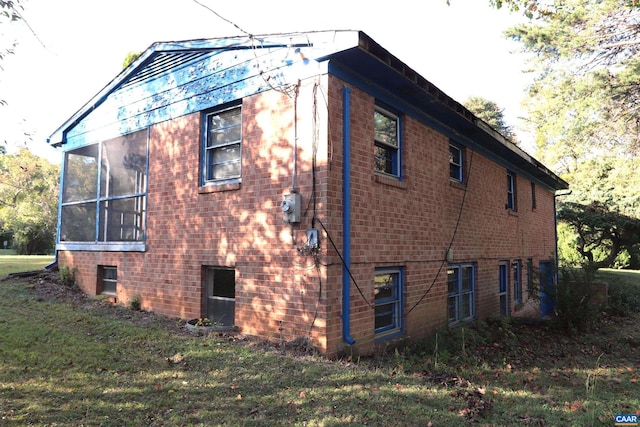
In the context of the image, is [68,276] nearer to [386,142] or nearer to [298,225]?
[298,225]

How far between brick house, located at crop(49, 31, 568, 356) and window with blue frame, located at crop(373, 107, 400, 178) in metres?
0.04

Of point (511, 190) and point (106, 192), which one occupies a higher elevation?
point (511, 190)

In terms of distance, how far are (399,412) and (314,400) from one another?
2.74 ft

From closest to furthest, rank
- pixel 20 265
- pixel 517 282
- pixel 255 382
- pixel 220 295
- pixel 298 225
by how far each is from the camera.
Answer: pixel 255 382, pixel 298 225, pixel 220 295, pixel 517 282, pixel 20 265

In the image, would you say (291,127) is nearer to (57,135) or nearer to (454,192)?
(454,192)

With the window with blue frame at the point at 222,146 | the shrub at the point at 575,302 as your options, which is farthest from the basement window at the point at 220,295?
the shrub at the point at 575,302

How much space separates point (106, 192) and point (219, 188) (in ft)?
14.3

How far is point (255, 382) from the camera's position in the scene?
4.87m

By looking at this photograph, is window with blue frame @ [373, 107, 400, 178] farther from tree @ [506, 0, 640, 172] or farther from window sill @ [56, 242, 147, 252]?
tree @ [506, 0, 640, 172]

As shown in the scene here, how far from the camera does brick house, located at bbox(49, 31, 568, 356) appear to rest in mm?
6293

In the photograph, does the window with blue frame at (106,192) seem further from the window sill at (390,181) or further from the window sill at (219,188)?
the window sill at (390,181)

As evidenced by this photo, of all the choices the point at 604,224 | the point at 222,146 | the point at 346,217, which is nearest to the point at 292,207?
the point at 346,217

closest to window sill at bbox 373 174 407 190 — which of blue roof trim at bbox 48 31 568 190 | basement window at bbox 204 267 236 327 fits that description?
blue roof trim at bbox 48 31 568 190

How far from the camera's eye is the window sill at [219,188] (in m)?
7.23
